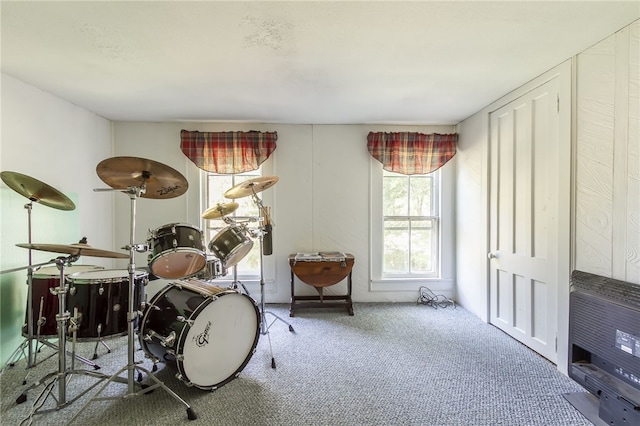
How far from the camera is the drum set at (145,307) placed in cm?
155

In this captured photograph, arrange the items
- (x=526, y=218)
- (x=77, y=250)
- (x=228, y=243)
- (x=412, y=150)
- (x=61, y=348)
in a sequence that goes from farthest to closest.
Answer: (x=412, y=150) < (x=526, y=218) < (x=228, y=243) < (x=61, y=348) < (x=77, y=250)

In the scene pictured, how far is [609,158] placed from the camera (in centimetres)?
163

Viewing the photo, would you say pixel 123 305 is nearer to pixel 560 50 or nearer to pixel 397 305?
pixel 397 305

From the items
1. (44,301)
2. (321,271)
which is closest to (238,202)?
(321,271)

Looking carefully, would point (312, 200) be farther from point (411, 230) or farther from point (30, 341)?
point (30, 341)

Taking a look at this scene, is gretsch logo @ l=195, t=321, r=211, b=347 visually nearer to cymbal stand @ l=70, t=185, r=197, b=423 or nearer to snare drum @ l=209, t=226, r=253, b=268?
cymbal stand @ l=70, t=185, r=197, b=423

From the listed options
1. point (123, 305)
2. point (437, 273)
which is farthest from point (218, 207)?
point (437, 273)

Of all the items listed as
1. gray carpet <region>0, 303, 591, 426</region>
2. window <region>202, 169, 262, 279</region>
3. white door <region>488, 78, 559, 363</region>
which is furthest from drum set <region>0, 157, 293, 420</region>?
white door <region>488, 78, 559, 363</region>

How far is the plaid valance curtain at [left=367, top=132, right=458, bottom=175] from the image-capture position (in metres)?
3.25

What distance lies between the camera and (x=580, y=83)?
5.90ft

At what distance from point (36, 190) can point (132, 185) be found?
0.62 meters

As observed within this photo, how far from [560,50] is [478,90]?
0.64 metres

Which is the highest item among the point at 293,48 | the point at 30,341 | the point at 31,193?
the point at 293,48

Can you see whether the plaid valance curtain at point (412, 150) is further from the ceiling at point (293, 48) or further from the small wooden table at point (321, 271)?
the small wooden table at point (321, 271)
